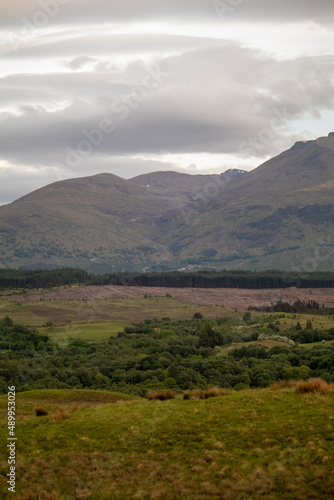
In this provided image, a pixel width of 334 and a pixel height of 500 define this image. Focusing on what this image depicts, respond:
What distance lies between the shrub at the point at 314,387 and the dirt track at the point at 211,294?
12154cm

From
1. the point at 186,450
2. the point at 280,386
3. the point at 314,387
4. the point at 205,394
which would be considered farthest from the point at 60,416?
the point at 314,387

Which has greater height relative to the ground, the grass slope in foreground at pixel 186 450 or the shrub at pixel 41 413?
the grass slope in foreground at pixel 186 450

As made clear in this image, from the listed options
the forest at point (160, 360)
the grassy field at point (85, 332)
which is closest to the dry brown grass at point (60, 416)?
the forest at point (160, 360)

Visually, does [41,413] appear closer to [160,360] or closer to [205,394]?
[205,394]

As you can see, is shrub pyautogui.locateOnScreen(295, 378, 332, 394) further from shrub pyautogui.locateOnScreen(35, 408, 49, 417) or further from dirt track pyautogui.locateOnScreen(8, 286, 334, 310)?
dirt track pyautogui.locateOnScreen(8, 286, 334, 310)

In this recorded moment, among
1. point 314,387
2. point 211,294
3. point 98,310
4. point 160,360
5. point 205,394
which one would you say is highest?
point 314,387

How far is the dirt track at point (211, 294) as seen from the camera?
478 ft

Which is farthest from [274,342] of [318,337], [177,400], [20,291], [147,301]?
[20,291]

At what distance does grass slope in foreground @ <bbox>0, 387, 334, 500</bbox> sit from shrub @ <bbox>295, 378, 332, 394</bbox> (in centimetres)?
32

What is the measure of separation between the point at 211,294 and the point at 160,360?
4080 inches

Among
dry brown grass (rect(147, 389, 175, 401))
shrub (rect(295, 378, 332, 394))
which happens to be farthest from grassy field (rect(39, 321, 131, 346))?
shrub (rect(295, 378, 332, 394))

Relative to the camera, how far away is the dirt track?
145788mm

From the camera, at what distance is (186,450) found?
15922mm

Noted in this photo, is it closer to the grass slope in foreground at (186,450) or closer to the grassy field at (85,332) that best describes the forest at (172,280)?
the grassy field at (85,332)
